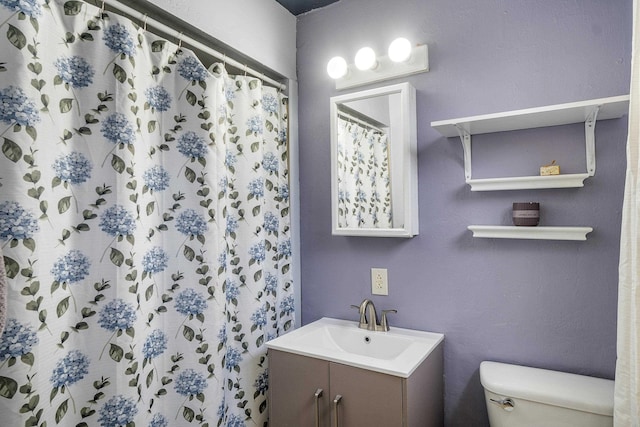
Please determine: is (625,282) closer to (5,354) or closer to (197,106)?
(197,106)

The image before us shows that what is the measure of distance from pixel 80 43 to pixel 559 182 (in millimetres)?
1615

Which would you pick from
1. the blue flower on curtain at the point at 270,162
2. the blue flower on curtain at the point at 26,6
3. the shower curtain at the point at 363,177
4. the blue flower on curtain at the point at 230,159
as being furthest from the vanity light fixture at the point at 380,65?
the blue flower on curtain at the point at 26,6

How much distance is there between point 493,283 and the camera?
59.1 inches

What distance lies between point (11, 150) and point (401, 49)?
141cm

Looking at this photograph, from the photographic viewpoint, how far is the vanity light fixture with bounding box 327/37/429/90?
1.61 m

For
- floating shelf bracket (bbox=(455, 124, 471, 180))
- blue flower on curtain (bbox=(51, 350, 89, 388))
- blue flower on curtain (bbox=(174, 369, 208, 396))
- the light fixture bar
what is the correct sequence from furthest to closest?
1. the light fixture bar
2. floating shelf bracket (bbox=(455, 124, 471, 180))
3. blue flower on curtain (bbox=(174, 369, 208, 396))
4. blue flower on curtain (bbox=(51, 350, 89, 388))

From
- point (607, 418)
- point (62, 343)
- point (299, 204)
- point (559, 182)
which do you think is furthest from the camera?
point (299, 204)

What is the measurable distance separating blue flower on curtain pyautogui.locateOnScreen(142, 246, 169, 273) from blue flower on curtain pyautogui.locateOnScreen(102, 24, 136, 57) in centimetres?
64

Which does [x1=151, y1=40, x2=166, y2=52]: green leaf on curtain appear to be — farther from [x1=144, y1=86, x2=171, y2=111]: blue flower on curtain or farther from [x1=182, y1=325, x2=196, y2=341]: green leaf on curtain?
[x1=182, y1=325, x2=196, y2=341]: green leaf on curtain

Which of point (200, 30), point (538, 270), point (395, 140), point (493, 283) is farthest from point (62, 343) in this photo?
point (538, 270)

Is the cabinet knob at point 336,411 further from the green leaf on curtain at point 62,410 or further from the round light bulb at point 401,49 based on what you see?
the round light bulb at point 401,49

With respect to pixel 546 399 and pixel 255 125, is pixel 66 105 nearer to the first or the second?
pixel 255 125

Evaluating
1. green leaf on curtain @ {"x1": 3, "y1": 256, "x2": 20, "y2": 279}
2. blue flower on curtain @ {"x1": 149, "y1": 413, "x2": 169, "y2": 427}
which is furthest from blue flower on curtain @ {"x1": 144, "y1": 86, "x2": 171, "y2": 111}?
blue flower on curtain @ {"x1": 149, "y1": 413, "x2": 169, "y2": 427}

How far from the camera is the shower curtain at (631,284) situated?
2.99 ft
